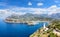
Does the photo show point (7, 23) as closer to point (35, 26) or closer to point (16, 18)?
point (16, 18)

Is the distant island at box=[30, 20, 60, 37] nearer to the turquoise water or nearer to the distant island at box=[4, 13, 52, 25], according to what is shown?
the turquoise water

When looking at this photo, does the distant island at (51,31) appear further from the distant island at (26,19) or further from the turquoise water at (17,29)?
the distant island at (26,19)

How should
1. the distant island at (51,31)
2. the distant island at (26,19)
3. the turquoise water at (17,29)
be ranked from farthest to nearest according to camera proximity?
the distant island at (26,19) < the turquoise water at (17,29) < the distant island at (51,31)

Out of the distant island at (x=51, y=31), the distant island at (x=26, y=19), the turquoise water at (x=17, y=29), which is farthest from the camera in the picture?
the distant island at (x=26, y=19)

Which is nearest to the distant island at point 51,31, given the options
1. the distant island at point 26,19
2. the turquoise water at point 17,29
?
the turquoise water at point 17,29

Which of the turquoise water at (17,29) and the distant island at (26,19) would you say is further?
the distant island at (26,19)

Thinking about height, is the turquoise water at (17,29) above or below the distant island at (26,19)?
below

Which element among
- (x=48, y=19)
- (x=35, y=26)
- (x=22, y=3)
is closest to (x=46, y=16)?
(x=48, y=19)
